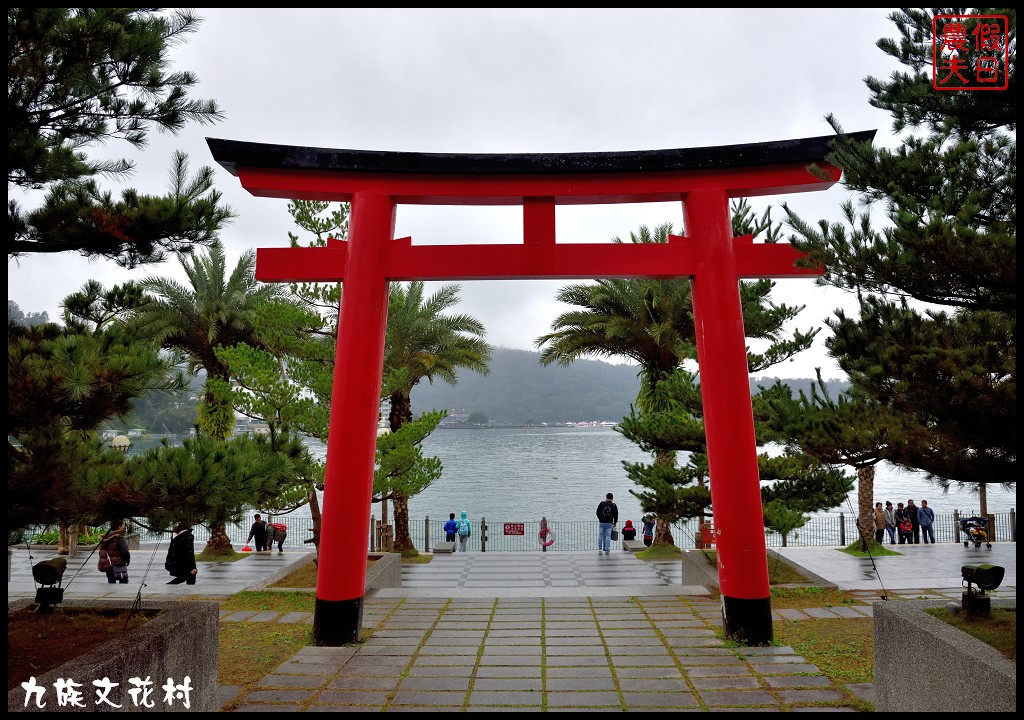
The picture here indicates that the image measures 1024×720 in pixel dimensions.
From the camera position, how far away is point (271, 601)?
32.3ft

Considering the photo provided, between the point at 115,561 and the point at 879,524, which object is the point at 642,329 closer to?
the point at 879,524

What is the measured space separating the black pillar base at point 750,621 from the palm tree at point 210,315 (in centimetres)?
1214

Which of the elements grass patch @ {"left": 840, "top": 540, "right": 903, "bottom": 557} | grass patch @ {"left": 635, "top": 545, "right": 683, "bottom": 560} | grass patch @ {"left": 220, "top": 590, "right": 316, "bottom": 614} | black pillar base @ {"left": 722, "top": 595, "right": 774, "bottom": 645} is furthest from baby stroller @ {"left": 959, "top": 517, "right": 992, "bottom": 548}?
grass patch @ {"left": 220, "top": 590, "right": 316, "bottom": 614}

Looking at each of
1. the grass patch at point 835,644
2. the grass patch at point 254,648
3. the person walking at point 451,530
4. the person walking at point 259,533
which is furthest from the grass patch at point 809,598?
the person walking at point 259,533

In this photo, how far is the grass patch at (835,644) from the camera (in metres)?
6.34

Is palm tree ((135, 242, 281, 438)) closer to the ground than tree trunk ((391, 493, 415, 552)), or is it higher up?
higher up

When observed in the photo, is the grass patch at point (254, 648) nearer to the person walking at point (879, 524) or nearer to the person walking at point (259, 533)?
the person walking at point (259, 533)

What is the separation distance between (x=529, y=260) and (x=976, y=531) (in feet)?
42.4

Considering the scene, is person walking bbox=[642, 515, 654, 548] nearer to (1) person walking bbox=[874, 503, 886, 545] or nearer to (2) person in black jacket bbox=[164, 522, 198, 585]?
(1) person walking bbox=[874, 503, 886, 545]

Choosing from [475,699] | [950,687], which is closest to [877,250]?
[950,687]

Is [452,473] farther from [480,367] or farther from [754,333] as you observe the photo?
[754,333]

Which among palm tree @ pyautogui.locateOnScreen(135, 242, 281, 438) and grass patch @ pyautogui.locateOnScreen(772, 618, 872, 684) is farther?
palm tree @ pyautogui.locateOnScreen(135, 242, 281, 438)

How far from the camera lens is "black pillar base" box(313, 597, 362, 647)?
7.31m

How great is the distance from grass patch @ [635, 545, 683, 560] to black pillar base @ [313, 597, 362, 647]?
31.0 ft
